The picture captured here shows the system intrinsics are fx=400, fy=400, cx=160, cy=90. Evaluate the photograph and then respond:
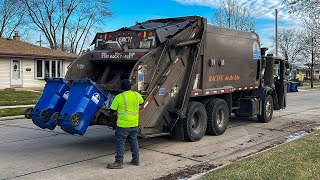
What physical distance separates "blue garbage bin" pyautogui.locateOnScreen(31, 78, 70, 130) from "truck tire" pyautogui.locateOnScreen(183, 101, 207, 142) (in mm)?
2890

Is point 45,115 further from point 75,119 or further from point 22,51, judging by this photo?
point 22,51

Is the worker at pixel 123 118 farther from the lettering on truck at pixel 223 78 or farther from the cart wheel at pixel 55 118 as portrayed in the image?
the lettering on truck at pixel 223 78

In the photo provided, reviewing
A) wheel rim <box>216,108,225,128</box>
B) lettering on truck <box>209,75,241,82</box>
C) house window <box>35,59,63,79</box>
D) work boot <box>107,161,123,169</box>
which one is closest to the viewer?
work boot <box>107,161,123,169</box>

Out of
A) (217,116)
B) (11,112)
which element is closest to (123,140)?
(217,116)

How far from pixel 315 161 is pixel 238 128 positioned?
5.01 metres

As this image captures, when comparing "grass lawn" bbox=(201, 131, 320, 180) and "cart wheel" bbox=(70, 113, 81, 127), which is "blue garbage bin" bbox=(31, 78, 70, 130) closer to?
"cart wheel" bbox=(70, 113, 81, 127)

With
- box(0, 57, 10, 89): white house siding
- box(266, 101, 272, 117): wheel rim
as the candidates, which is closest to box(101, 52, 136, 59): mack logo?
box(266, 101, 272, 117): wheel rim

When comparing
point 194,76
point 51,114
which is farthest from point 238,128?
point 51,114

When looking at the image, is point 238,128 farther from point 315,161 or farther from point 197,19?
point 315,161

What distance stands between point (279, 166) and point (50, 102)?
14.3 ft

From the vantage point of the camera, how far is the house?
27.2 meters

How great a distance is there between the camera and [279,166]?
21.4 feet

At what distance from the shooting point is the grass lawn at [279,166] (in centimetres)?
598

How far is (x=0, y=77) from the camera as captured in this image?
2697 cm
